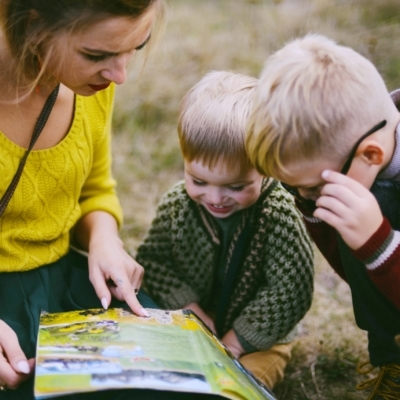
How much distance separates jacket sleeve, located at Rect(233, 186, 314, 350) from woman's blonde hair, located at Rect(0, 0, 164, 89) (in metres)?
0.67

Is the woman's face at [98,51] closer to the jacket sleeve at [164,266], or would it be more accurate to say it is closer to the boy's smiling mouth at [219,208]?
the boy's smiling mouth at [219,208]

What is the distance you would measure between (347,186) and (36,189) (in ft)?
2.58

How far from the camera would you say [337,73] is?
4.09ft

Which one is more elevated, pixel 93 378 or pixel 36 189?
pixel 36 189

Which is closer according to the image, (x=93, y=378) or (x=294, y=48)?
(x=93, y=378)

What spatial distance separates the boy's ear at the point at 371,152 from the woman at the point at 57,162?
1.79 feet

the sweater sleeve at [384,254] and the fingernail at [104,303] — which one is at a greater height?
the sweater sleeve at [384,254]

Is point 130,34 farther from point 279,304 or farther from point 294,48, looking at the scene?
point 279,304

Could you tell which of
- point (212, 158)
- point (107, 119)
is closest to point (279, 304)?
point (212, 158)

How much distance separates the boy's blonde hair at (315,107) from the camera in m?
1.23

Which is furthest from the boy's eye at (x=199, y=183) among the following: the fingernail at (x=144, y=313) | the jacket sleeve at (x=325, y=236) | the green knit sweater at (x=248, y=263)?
the fingernail at (x=144, y=313)

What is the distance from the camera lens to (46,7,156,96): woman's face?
1.31 meters

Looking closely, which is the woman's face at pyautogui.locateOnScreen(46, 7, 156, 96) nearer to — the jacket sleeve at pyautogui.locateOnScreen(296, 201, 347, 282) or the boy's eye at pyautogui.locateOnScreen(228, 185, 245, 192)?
the boy's eye at pyautogui.locateOnScreen(228, 185, 245, 192)

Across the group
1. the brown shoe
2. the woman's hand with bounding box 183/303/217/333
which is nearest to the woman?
the woman's hand with bounding box 183/303/217/333
